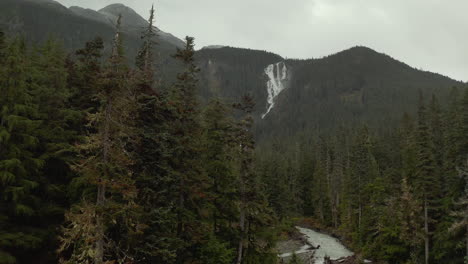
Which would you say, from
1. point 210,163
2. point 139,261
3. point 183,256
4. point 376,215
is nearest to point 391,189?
point 376,215

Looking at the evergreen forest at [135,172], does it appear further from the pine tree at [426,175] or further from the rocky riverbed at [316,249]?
the rocky riverbed at [316,249]

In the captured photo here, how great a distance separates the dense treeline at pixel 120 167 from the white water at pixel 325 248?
69.8ft

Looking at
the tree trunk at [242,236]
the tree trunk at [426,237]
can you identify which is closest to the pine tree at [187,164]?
the tree trunk at [242,236]

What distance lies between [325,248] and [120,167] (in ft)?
148

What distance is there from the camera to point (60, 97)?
2231 cm

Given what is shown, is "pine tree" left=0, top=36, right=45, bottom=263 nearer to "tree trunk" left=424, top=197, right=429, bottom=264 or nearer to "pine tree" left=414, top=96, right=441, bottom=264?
"pine tree" left=414, top=96, right=441, bottom=264

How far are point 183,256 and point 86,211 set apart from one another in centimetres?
946

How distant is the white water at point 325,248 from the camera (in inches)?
1836

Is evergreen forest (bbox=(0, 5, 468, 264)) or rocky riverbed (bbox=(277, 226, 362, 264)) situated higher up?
evergreen forest (bbox=(0, 5, 468, 264))

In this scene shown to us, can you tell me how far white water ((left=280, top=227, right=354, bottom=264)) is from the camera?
4662 centimetres

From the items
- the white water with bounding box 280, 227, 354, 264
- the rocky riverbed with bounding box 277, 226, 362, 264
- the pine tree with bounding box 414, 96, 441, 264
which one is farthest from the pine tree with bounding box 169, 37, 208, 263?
the white water with bounding box 280, 227, 354, 264

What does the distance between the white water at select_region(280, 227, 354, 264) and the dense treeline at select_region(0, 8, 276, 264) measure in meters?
21.3

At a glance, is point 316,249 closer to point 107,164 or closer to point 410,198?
point 410,198

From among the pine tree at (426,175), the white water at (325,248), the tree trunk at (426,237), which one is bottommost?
the white water at (325,248)
